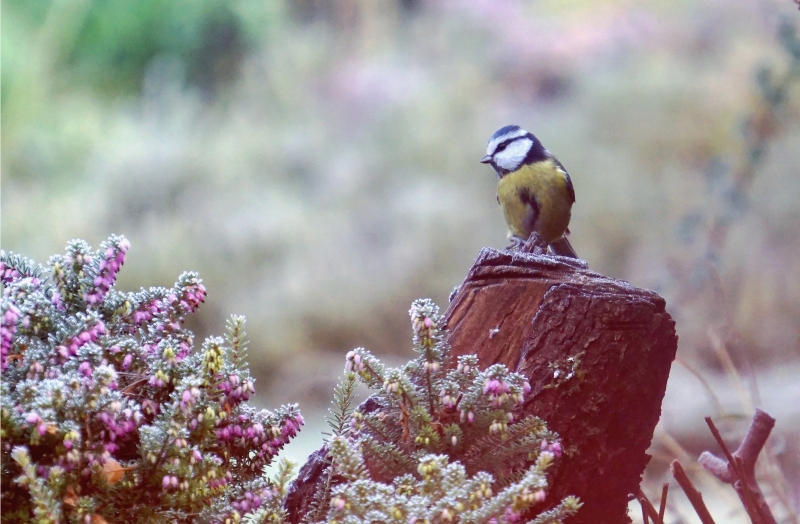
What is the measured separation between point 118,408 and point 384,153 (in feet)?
6.87

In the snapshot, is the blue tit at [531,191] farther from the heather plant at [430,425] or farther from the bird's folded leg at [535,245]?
the heather plant at [430,425]

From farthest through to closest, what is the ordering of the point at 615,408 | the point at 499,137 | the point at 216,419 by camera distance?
the point at 499,137 < the point at 615,408 < the point at 216,419

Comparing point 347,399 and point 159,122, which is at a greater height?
point 159,122

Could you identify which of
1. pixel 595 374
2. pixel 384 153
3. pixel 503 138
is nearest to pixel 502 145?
pixel 503 138

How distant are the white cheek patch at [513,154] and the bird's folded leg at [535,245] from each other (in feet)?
0.54

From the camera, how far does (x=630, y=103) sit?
2594 millimetres

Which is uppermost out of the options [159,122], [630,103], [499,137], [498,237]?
[159,122]

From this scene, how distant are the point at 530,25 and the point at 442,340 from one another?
1991 mm

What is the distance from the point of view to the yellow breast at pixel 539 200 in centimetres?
150

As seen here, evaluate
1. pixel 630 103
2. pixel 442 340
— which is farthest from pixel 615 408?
pixel 630 103

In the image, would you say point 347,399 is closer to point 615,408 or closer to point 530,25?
point 615,408

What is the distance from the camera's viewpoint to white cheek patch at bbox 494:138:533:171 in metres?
1.58

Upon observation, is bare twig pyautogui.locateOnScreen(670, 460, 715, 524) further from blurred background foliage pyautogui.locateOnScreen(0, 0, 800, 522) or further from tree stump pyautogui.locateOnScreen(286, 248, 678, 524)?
blurred background foliage pyautogui.locateOnScreen(0, 0, 800, 522)

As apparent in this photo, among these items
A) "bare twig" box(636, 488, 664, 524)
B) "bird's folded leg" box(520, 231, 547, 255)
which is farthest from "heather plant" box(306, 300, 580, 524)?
"bird's folded leg" box(520, 231, 547, 255)
